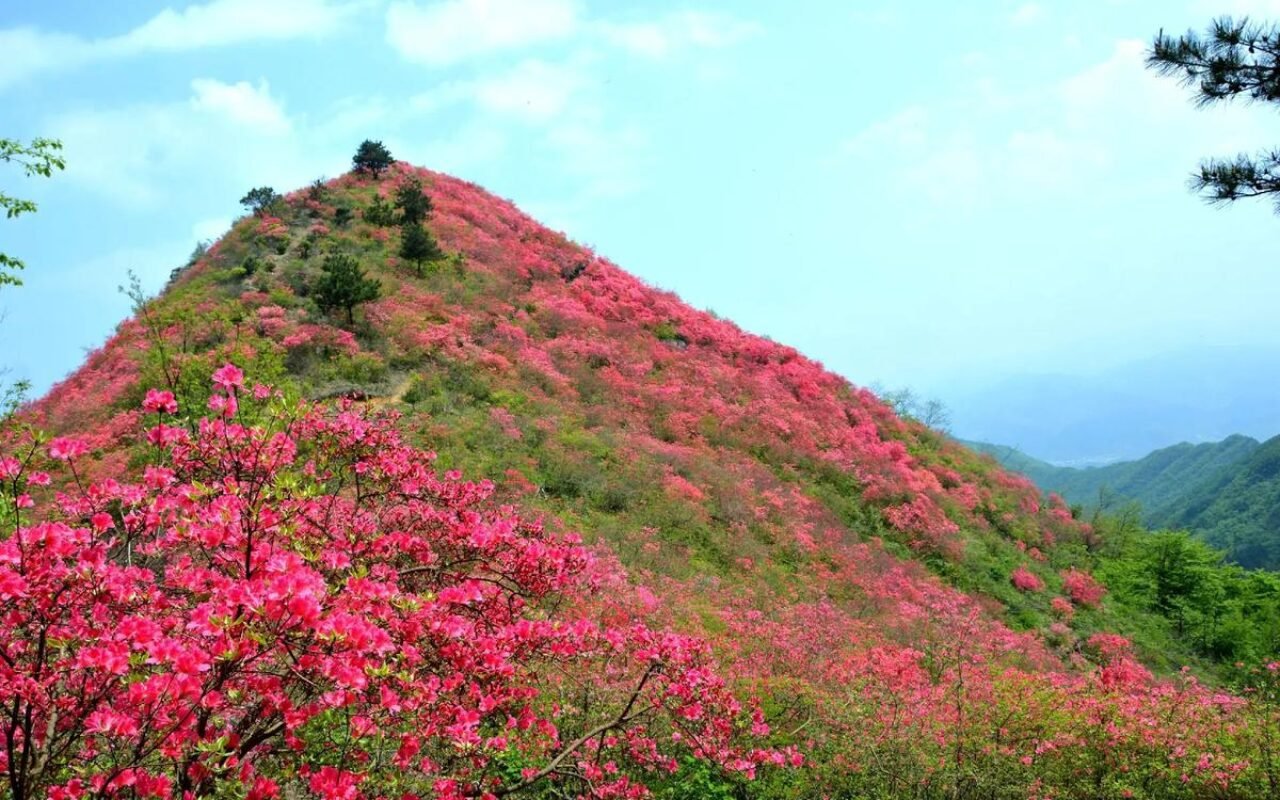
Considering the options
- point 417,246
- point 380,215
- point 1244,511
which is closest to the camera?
point 417,246

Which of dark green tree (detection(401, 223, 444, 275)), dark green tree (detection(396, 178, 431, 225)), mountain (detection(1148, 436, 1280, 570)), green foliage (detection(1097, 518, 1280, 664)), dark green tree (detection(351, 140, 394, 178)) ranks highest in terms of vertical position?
dark green tree (detection(351, 140, 394, 178))

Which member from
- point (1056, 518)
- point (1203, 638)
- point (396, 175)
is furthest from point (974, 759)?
point (396, 175)

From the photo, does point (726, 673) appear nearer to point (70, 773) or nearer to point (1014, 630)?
point (70, 773)

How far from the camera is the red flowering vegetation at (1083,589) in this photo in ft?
60.1

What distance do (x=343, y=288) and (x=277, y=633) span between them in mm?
17872

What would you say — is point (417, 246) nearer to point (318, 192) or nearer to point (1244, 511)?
point (318, 192)

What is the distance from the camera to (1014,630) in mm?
15727

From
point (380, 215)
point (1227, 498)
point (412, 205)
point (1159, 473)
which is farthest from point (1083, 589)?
point (1159, 473)

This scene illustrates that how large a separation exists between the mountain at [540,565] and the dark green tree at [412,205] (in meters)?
1.20

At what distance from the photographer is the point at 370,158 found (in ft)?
104

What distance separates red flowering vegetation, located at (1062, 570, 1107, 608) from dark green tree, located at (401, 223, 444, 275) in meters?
21.4

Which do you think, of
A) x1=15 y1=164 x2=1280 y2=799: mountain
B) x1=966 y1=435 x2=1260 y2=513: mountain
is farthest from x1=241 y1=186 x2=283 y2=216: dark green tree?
x1=966 y1=435 x2=1260 y2=513: mountain

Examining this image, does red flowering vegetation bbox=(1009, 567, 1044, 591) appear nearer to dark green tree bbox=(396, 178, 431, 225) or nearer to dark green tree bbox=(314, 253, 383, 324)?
dark green tree bbox=(314, 253, 383, 324)

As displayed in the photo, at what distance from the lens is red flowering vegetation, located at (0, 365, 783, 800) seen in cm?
271
